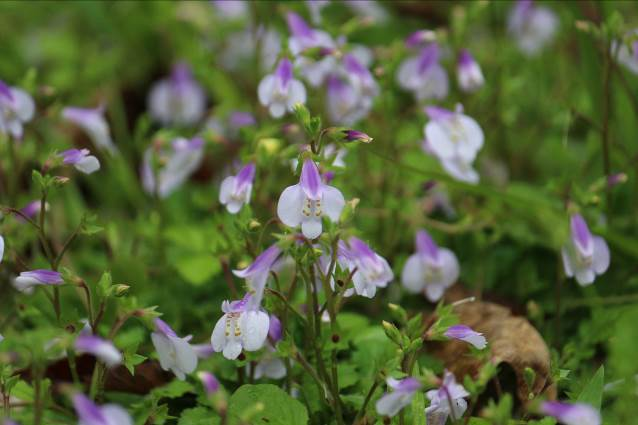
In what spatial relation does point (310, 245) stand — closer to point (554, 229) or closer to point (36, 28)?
point (554, 229)

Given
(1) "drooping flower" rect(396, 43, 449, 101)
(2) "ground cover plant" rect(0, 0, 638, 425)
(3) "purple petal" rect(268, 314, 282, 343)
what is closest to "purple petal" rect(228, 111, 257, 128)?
(2) "ground cover plant" rect(0, 0, 638, 425)

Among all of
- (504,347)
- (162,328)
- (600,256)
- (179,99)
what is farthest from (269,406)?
(179,99)

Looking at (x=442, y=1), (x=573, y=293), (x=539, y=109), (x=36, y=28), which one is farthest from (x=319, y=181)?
(x=36, y=28)

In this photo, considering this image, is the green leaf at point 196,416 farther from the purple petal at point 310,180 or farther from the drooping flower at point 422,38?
the drooping flower at point 422,38

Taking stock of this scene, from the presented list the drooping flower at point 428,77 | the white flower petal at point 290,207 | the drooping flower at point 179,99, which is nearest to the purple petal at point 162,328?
the white flower petal at point 290,207

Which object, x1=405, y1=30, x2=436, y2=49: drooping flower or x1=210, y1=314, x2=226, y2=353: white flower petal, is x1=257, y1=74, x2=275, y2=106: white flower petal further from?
x1=210, y1=314, x2=226, y2=353: white flower petal

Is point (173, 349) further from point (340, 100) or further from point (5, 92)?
point (340, 100)
